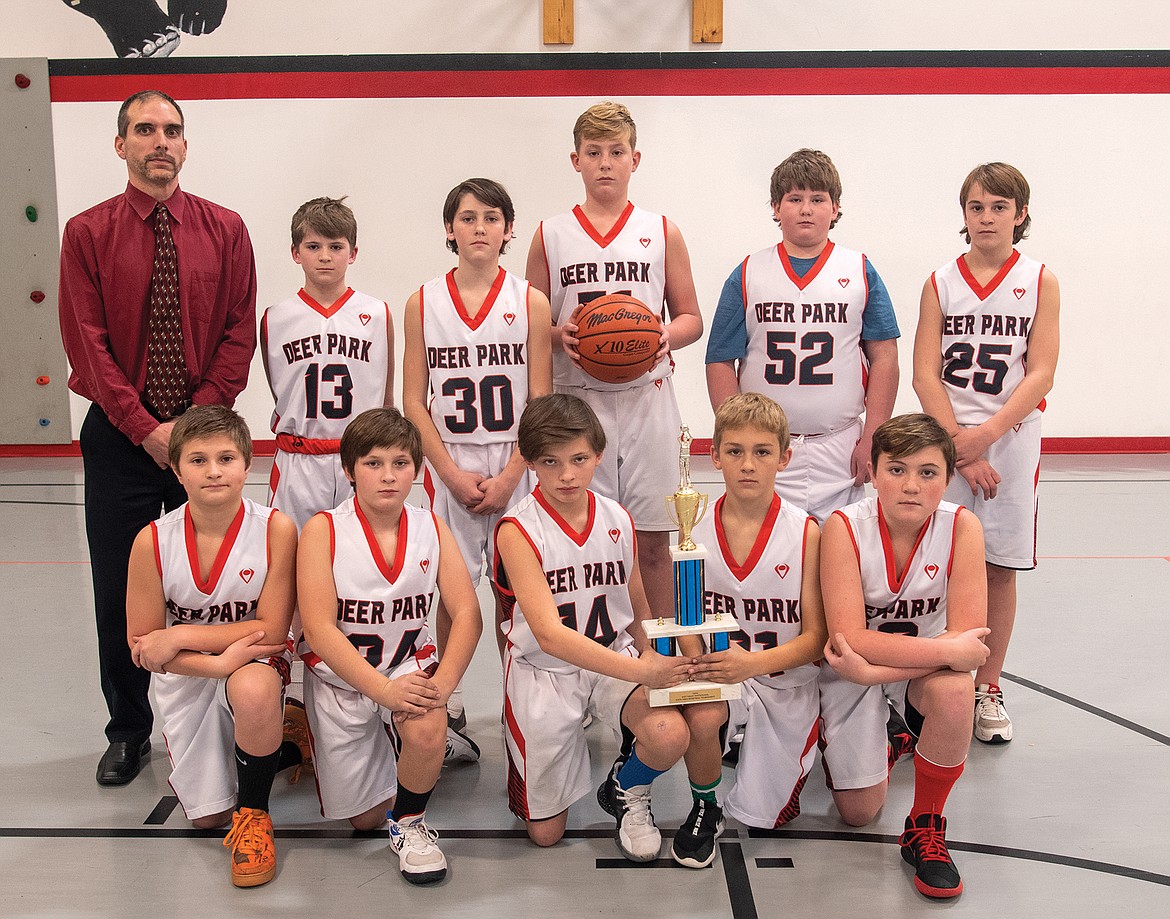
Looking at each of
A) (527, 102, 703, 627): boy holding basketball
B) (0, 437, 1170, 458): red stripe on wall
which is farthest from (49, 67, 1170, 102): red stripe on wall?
(527, 102, 703, 627): boy holding basketball

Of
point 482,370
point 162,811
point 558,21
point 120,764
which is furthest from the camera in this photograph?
point 558,21

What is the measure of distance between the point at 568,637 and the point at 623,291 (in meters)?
1.30

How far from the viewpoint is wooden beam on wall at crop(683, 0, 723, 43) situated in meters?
7.08

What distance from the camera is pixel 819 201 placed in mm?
3311

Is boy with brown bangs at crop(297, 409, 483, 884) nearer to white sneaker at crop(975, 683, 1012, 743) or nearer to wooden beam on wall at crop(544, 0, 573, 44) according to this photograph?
white sneaker at crop(975, 683, 1012, 743)

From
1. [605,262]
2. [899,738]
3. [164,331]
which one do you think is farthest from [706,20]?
[899,738]

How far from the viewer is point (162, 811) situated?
9.41 ft

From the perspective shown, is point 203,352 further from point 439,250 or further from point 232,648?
point 439,250

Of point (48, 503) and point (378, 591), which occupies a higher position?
point (378, 591)

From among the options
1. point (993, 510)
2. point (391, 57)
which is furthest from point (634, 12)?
point (993, 510)

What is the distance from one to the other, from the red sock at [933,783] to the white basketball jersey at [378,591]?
1257 millimetres

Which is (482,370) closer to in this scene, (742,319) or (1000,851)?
(742,319)

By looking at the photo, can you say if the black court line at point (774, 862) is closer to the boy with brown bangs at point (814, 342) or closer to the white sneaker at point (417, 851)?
the white sneaker at point (417, 851)

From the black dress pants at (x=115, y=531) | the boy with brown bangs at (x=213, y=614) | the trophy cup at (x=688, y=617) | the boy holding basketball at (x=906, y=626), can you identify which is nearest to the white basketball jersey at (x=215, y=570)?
the boy with brown bangs at (x=213, y=614)
